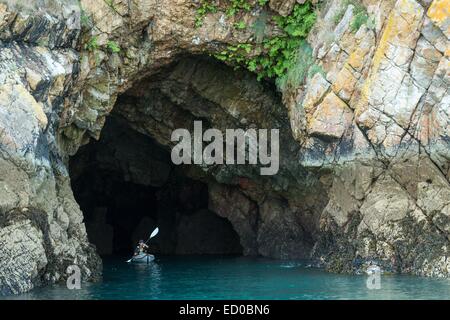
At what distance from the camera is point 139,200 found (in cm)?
4194

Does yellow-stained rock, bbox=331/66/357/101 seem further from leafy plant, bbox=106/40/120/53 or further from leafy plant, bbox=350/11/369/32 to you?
leafy plant, bbox=106/40/120/53

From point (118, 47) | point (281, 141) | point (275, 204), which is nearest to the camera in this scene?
point (118, 47)

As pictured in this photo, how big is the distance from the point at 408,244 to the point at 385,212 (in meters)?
1.13

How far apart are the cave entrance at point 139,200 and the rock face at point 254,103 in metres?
7.26

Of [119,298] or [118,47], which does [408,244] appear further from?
[118,47]

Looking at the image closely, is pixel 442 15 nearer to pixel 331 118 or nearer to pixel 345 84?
pixel 345 84

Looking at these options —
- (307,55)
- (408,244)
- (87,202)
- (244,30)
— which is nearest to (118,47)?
(244,30)

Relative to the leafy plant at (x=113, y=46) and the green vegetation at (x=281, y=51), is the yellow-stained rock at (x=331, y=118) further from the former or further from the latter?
the leafy plant at (x=113, y=46)

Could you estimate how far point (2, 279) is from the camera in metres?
21.2

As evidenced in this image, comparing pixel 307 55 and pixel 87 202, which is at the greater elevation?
pixel 307 55

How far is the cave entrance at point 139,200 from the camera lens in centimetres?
3716

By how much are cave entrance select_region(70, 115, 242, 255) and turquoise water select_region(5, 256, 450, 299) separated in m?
7.25

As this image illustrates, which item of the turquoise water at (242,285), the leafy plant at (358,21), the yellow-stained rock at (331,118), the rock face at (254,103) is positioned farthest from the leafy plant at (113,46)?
the leafy plant at (358,21)

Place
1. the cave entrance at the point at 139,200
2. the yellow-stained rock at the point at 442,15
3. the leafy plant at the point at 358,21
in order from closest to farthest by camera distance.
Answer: the yellow-stained rock at the point at 442,15, the leafy plant at the point at 358,21, the cave entrance at the point at 139,200
